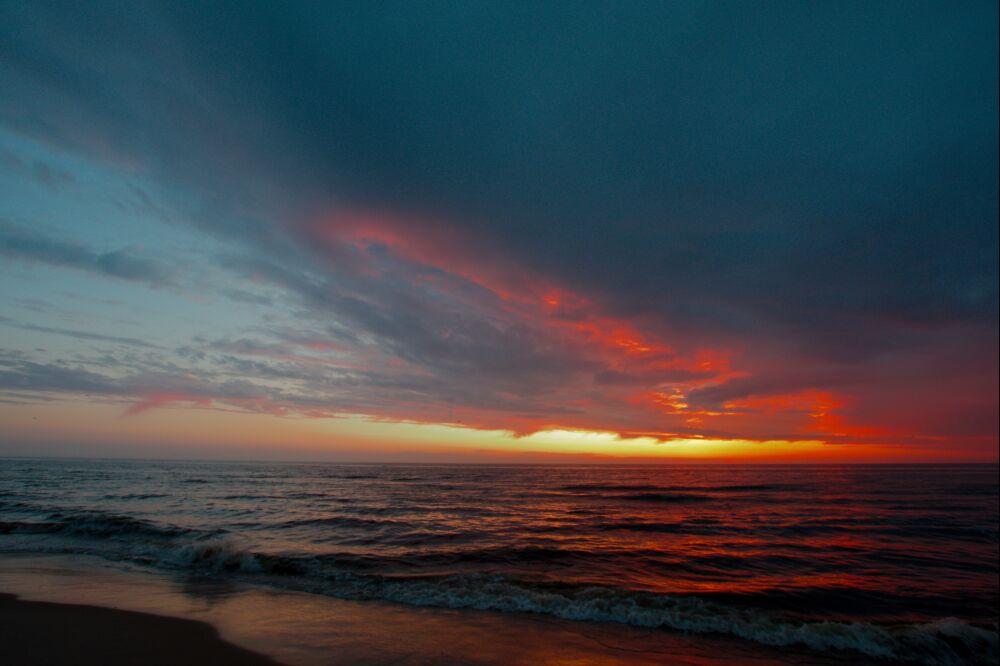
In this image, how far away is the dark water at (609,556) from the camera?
11.1m

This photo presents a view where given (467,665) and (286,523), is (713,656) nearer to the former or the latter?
(467,665)

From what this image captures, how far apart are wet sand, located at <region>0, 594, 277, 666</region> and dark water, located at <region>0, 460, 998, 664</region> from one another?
167 inches

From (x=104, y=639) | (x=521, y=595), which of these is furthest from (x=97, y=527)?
(x=521, y=595)

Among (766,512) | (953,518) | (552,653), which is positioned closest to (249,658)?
(552,653)

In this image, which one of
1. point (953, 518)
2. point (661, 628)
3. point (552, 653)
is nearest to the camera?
point (552, 653)

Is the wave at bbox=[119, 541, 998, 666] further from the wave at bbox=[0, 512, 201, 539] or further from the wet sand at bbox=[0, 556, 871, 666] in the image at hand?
the wave at bbox=[0, 512, 201, 539]

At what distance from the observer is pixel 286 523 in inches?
904

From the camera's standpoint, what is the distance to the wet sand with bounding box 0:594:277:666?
715cm

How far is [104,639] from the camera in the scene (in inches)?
312

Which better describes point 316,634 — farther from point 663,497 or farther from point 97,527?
point 663,497

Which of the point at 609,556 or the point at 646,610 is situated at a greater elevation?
the point at 646,610

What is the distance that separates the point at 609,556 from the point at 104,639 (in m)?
15.4

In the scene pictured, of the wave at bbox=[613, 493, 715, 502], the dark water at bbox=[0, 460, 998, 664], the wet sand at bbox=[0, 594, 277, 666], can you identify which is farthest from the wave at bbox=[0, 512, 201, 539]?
the wave at bbox=[613, 493, 715, 502]

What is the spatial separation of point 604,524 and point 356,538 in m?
13.7
